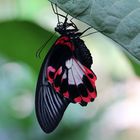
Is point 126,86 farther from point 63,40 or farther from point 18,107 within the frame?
point 63,40

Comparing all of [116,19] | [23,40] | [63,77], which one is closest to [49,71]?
[63,77]

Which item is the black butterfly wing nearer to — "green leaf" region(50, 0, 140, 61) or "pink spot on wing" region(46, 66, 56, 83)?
"pink spot on wing" region(46, 66, 56, 83)

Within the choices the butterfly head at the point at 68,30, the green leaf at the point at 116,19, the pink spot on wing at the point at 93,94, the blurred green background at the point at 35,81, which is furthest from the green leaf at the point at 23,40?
the green leaf at the point at 116,19

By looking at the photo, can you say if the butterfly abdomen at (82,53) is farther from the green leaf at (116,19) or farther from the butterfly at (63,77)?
the green leaf at (116,19)

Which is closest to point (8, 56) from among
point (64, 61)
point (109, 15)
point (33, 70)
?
point (33, 70)

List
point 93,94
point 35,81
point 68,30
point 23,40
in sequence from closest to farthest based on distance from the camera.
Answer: point 93,94 → point 68,30 → point 23,40 → point 35,81

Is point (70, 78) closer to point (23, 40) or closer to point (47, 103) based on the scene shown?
point (47, 103)
